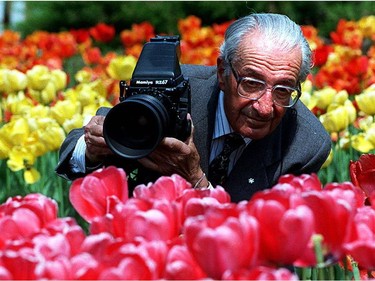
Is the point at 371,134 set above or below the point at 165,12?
above

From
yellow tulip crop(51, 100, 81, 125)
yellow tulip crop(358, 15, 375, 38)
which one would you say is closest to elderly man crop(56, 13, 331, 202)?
yellow tulip crop(51, 100, 81, 125)

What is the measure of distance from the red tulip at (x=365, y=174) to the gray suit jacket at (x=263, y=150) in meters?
1.01

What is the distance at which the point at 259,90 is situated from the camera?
2.31 metres

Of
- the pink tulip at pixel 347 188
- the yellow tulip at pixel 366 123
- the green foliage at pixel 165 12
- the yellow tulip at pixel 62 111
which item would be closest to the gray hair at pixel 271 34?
the yellow tulip at pixel 366 123

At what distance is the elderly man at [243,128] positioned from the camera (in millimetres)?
2266

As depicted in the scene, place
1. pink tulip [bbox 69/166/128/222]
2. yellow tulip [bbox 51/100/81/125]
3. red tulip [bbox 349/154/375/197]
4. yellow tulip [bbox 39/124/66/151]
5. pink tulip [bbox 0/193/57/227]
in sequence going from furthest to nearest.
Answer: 1. yellow tulip [bbox 51/100/81/125]
2. yellow tulip [bbox 39/124/66/151]
3. red tulip [bbox 349/154/375/197]
4. pink tulip [bbox 69/166/128/222]
5. pink tulip [bbox 0/193/57/227]

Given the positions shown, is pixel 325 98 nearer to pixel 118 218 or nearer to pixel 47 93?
pixel 47 93

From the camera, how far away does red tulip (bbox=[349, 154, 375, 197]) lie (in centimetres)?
145

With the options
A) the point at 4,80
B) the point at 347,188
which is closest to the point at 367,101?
the point at 4,80

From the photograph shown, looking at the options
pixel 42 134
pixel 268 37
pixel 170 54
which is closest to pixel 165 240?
pixel 170 54

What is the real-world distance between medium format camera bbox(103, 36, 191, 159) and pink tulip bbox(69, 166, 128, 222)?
63cm

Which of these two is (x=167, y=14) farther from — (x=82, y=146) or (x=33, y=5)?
(x=82, y=146)

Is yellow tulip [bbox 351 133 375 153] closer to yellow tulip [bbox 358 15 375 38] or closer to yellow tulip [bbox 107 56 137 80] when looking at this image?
yellow tulip [bbox 107 56 137 80]

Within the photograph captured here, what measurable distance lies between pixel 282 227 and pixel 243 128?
56.0 inches
